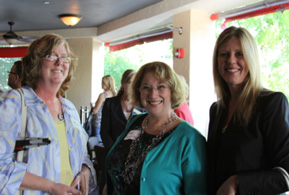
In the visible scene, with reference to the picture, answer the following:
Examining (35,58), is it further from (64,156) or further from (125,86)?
(125,86)

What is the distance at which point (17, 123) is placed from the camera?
1.38 meters

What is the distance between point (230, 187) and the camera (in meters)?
1.35

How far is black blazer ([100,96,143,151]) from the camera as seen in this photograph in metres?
3.23

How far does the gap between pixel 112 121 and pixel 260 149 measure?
2.11m

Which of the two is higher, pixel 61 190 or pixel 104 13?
pixel 104 13

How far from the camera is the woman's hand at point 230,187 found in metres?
→ 1.34

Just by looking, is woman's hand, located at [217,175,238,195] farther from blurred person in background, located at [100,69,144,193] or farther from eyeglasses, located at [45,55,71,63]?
blurred person in background, located at [100,69,144,193]

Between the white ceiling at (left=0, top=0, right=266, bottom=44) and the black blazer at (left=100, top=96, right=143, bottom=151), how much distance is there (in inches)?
93.2

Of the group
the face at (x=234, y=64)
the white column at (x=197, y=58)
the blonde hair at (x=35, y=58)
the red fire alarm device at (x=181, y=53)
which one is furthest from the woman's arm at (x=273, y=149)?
the red fire alarm device at (x=181, y=53)

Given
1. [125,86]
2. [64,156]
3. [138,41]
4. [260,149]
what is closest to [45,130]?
[64,156]

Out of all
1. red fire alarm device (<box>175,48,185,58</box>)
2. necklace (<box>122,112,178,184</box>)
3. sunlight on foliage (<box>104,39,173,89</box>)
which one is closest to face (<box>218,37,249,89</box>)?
necklace (<box>122,112,178,184</box>)

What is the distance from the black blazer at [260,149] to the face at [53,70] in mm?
931

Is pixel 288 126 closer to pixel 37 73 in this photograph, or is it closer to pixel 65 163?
pixel 65 163

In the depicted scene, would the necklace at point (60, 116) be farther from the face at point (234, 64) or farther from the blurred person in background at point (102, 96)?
the blurred person in background at point (102, 96)
